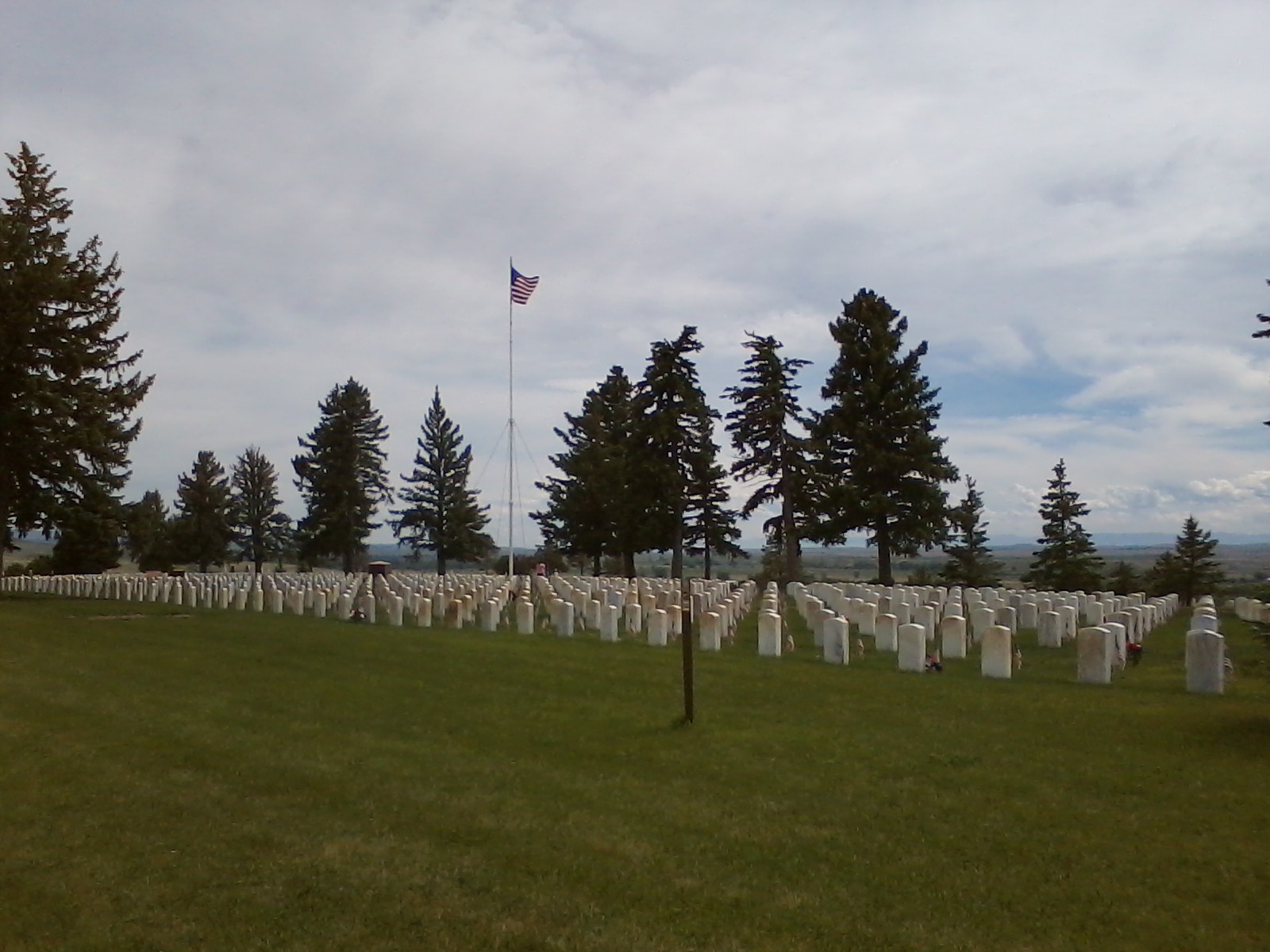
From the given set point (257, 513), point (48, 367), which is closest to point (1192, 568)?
point (48, 367)

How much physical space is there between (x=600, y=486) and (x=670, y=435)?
18.7ft

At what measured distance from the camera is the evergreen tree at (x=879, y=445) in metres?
32.1

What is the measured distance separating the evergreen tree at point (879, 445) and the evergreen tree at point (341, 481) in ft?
101

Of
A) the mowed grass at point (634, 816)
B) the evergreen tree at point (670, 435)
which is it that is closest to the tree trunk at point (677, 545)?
the evergreen tree at point (670, 435)

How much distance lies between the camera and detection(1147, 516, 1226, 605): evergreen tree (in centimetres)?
2730

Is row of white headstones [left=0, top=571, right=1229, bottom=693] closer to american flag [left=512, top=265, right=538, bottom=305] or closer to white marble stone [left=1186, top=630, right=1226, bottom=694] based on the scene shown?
white marble stone [left=1186, top=630, right=1226, bottom=694]

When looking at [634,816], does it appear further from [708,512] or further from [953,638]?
[708,512]

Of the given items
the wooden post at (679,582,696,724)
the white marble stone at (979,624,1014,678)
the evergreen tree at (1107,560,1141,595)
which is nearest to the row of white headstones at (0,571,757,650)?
the white marble stone at (979,624,1014,678)

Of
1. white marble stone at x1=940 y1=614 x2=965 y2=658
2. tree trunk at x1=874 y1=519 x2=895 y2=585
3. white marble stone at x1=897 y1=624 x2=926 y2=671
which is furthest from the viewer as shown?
tree trunk at x1=874 y1=519 x2=895 y2=585

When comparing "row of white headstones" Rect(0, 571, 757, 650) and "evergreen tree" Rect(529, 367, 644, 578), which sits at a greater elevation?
"evergreen tree" Rect(529, 367, 644, 578)

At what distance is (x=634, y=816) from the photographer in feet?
19.0

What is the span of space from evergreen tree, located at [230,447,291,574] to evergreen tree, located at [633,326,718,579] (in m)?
31.4

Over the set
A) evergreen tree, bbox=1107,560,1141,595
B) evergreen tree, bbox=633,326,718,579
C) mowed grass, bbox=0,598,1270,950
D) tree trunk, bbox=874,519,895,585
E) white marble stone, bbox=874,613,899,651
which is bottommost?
mowed grass, bbox=0,598,1270,950

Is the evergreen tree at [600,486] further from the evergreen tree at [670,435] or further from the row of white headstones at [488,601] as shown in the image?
the row of white headstones at [488,601]
